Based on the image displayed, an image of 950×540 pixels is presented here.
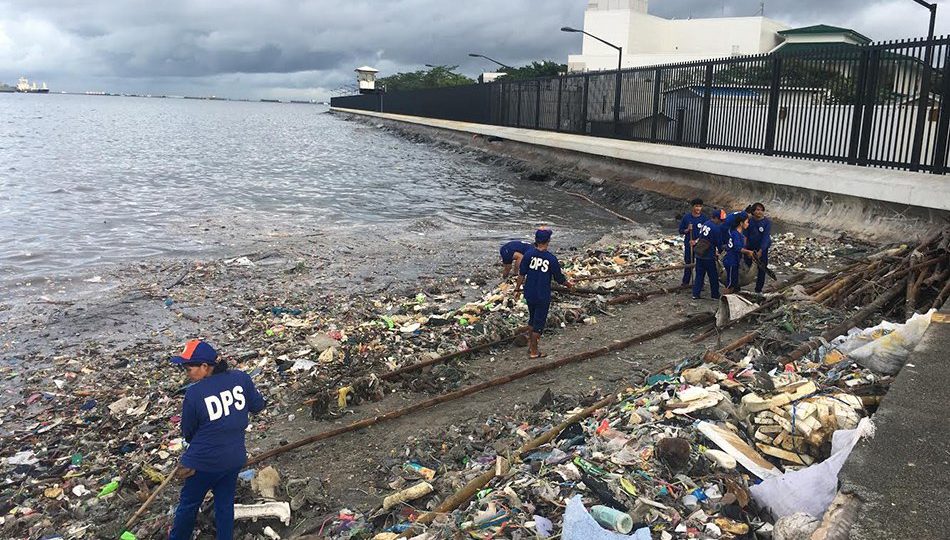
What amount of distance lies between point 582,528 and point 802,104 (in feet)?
51.4

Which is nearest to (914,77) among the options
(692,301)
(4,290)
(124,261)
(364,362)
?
(692,301)

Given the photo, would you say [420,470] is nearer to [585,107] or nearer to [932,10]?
[932,10]

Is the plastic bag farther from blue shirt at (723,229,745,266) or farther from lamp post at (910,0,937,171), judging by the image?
lamp post at (910,0,937,171)

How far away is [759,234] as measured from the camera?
9.85 meters

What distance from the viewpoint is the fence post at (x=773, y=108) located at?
17.0 metres

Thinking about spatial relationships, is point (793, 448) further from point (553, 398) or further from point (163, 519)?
point (163, 519)

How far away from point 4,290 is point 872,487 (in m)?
13.7

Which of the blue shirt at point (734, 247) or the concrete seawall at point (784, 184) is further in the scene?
the concrete seawall at point (784, 184)

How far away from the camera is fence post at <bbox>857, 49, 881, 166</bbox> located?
561 inches

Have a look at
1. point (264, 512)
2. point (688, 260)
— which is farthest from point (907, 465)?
point (688, 260)

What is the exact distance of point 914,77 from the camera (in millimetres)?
13742

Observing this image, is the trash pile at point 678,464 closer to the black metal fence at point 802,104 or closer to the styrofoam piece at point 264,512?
the styrofoam piece at point 264,512

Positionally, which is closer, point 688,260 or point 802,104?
point 688,260

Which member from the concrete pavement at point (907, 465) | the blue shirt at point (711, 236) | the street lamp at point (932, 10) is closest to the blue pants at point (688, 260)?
the blue shirt at point (711, 236)
